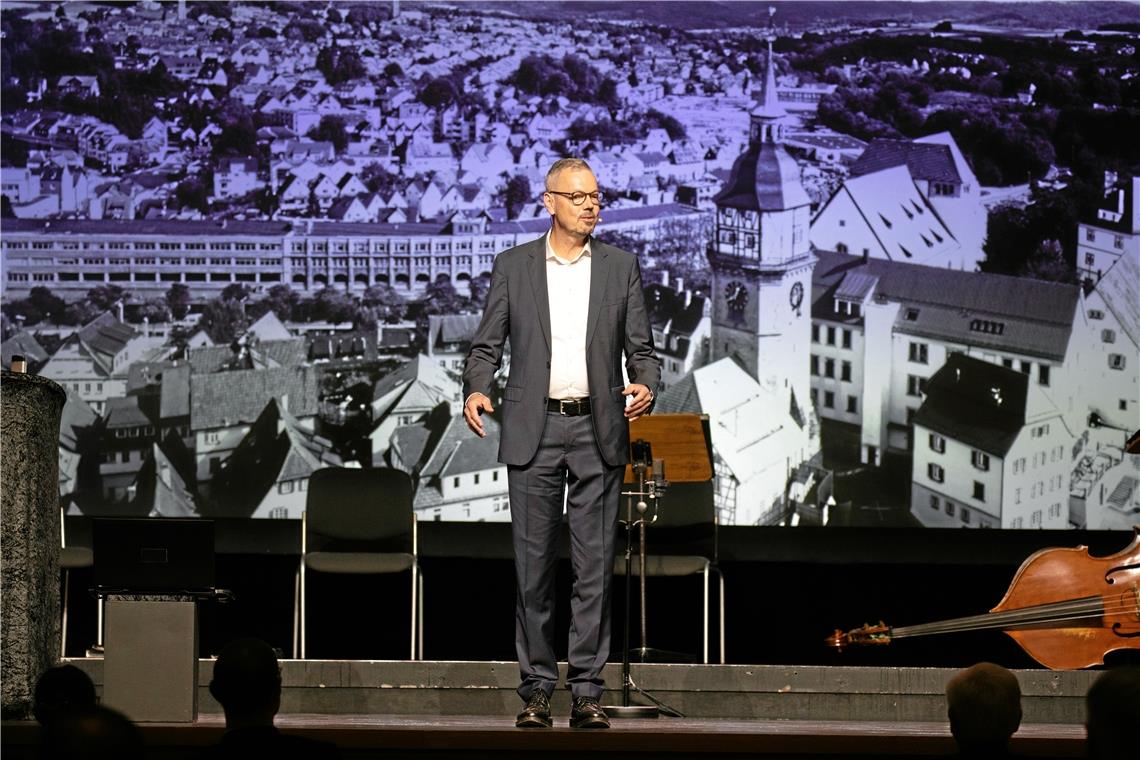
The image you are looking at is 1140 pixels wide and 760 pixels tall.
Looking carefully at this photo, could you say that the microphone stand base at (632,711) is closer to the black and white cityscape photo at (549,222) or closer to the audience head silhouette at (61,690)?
the audience head silhouette at (61,690)

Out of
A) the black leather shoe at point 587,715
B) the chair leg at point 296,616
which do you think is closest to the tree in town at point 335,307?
the chair leg at point 296,616

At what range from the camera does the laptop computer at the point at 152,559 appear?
4039mm

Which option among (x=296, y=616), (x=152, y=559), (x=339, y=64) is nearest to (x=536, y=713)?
(x=152, y=559)

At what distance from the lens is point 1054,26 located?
21.2 feet

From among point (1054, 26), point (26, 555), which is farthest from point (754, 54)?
point (26, 555)

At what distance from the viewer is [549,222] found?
650 cm

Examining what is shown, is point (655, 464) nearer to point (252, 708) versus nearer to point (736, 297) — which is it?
point (252, 708)

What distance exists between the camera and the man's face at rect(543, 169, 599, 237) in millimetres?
3691

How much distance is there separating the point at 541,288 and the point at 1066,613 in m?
1.97

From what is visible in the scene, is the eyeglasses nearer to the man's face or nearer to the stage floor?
the man's face

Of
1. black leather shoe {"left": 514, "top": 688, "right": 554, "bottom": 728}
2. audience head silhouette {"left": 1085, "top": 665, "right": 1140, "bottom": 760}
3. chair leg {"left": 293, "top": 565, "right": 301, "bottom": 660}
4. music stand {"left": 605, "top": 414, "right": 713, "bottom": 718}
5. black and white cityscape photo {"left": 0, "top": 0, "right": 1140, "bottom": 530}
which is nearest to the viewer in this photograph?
audience head silhouette {"left": 1085, "top": 665, "right": 1140, "bottom": 760}

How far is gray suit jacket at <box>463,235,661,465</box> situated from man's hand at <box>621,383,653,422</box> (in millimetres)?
83

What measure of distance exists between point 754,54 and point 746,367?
1.46m

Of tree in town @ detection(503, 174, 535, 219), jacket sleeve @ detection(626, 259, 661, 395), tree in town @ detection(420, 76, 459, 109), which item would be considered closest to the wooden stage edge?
jacket sleeve @ detection(626, 259, 661, 395)
